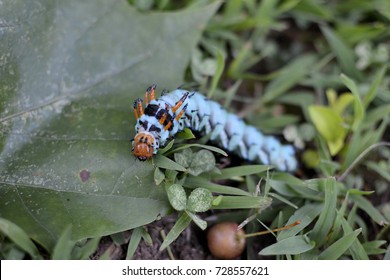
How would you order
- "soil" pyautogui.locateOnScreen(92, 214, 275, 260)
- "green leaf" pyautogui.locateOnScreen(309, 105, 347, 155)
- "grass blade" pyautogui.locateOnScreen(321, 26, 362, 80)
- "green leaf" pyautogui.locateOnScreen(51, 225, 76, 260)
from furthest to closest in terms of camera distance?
"grass blade" pyautogui.locateOnScreen(321, 26, 362, 80), "green leaf" pyautogui.locateOnScreen(309, 105, 347, 155), "soil" pyautogui.locateOnScreen(92, 214, 275, 260), "green leaf" pyautogui.locateOnScreen(51, 225, 76, 260)

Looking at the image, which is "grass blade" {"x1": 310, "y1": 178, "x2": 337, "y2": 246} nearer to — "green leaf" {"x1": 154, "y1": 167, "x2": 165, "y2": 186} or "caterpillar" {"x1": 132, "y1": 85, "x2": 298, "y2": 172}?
"caterpillar" {"x1": 132, "y1": 85, "x2": 298, "y2": 172}

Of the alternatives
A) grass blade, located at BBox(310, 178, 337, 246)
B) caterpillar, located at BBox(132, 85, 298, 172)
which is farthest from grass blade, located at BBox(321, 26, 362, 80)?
grass blade, located at BBox(310, 178, 337, 246)

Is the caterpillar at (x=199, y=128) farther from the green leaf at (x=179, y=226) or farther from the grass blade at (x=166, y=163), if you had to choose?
the green leaf at (x=179, y=226)

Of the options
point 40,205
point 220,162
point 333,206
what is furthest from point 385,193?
point 40,205

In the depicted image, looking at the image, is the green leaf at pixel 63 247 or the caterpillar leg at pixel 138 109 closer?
the green leaf at pixel 63 247

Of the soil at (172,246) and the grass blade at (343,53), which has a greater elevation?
the grass blade at (343,53)

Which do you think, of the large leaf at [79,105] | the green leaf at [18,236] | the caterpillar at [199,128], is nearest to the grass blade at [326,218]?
the caterpillar at [199,128]

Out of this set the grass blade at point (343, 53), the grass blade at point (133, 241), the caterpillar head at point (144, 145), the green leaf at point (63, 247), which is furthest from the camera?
the grass blade at point (343, 53)
